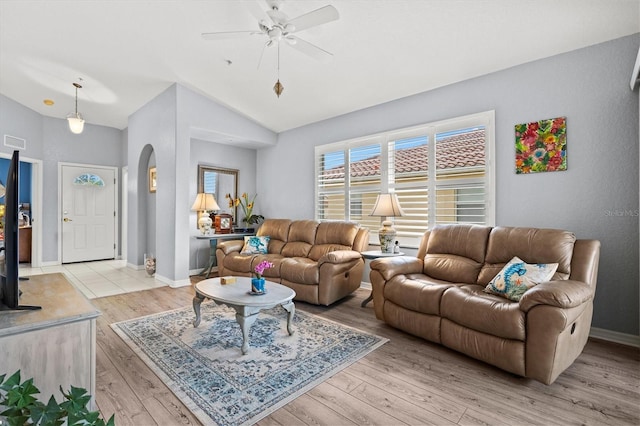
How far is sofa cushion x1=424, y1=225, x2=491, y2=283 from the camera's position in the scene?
3137mm

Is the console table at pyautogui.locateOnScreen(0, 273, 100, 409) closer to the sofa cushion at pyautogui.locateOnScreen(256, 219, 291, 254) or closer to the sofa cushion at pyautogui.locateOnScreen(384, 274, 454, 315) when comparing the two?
the sofa cushion at pyautogui.locateOnScreen(384, 274, 454, 315)

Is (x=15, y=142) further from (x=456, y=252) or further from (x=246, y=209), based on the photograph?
(x=456, y=252)

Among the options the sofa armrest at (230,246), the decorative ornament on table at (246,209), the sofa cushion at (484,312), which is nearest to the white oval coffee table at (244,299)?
the sofa cushion at (484,312)

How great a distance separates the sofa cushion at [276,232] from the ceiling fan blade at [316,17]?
3.07 m

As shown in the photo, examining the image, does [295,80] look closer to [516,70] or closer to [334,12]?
[334,12]

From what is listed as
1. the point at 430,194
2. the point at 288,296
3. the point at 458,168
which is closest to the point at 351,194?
the point at 430,194

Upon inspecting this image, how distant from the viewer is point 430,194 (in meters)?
4.08

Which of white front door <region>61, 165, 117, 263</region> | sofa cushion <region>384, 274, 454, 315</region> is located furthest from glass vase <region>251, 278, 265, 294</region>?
white front door <region>61, 165, 117, 263</region>

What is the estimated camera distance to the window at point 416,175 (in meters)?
3.69

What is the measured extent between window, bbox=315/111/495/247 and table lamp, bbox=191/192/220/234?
175 cm

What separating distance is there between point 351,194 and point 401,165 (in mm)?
946

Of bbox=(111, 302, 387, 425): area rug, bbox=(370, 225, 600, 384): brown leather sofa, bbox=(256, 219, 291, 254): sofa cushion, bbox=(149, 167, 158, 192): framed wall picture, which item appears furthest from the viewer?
bbox=(149, 167, 158, 192): framed wall picture

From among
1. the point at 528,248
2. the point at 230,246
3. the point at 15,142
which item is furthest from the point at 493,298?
the point at 15,142

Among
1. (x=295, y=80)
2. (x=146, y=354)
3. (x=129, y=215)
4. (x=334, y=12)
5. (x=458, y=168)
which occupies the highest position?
(x=295, y=80)
